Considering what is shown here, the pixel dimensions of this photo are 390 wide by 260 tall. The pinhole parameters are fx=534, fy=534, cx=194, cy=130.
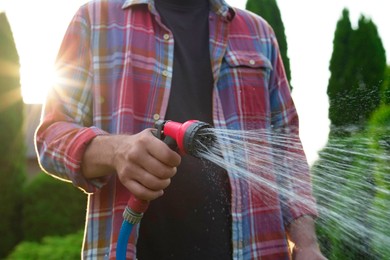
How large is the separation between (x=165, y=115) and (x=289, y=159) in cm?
51

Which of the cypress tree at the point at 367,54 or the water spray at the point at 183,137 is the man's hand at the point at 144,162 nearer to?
the water spray at the point at 183,137

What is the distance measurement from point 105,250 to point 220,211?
413 millimetres

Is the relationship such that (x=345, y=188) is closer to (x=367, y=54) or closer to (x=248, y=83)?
(x=248, y=83)

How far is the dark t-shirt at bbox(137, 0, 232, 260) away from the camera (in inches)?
70.5

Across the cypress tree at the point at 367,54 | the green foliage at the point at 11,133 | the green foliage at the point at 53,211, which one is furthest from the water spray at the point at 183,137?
the green foliage at the point at 11,133

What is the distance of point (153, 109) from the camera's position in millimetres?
1878

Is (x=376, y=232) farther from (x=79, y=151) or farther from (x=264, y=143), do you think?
(x=79, y=151)

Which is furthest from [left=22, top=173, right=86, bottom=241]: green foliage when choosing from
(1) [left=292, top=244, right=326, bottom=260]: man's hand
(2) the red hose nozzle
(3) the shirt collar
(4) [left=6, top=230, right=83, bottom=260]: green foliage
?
(2) the red hose nozzle

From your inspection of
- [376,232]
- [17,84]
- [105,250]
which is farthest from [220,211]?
[17,84]

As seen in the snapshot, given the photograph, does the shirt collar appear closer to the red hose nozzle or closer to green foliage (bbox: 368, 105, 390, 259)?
green foliage (bbox: 368, 105, 390, 259)

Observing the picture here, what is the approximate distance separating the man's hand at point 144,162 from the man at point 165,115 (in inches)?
1.9

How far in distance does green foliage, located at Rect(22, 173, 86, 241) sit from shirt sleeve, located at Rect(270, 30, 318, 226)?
593cm

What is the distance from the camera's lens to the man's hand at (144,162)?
1.34 metres

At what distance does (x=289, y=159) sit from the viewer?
2.02 meters
